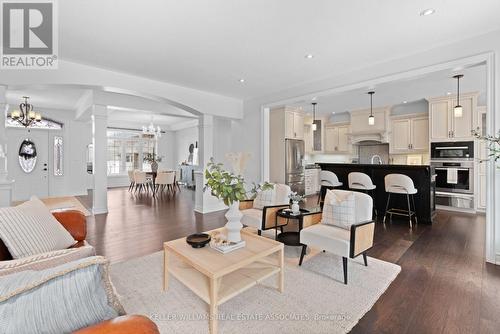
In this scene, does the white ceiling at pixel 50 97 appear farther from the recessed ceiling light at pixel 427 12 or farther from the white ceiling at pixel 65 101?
the recessed ceiling light at pixel 427 12

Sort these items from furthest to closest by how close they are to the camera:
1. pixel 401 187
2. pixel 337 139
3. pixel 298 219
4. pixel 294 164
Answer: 1. pixel 337 139
2. pixel 294 164
3. pixel 401 187
4. pixel 298 219

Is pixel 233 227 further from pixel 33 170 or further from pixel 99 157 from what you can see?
pixel 33 170

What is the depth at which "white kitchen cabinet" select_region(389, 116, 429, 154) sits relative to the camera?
610 centimetres

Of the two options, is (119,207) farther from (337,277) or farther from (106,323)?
(106,323)

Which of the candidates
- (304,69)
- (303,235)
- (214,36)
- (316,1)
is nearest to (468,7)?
(316,1)

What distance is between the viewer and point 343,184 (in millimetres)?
5539

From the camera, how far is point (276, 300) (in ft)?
6.94

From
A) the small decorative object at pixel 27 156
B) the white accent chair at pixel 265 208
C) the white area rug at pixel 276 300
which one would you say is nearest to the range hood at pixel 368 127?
the white accent chair at pixel 265 208

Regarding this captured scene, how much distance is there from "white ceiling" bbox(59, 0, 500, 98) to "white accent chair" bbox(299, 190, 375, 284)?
194cm

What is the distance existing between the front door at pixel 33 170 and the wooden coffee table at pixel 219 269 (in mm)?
7086

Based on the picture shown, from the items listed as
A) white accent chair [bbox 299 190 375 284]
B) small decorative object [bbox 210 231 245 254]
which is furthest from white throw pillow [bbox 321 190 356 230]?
small decorative object [bbox 210 231 245 254]

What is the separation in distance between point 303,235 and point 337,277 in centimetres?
53

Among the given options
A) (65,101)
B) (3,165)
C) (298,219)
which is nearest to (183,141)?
(65,101)

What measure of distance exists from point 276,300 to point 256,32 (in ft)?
9.27
